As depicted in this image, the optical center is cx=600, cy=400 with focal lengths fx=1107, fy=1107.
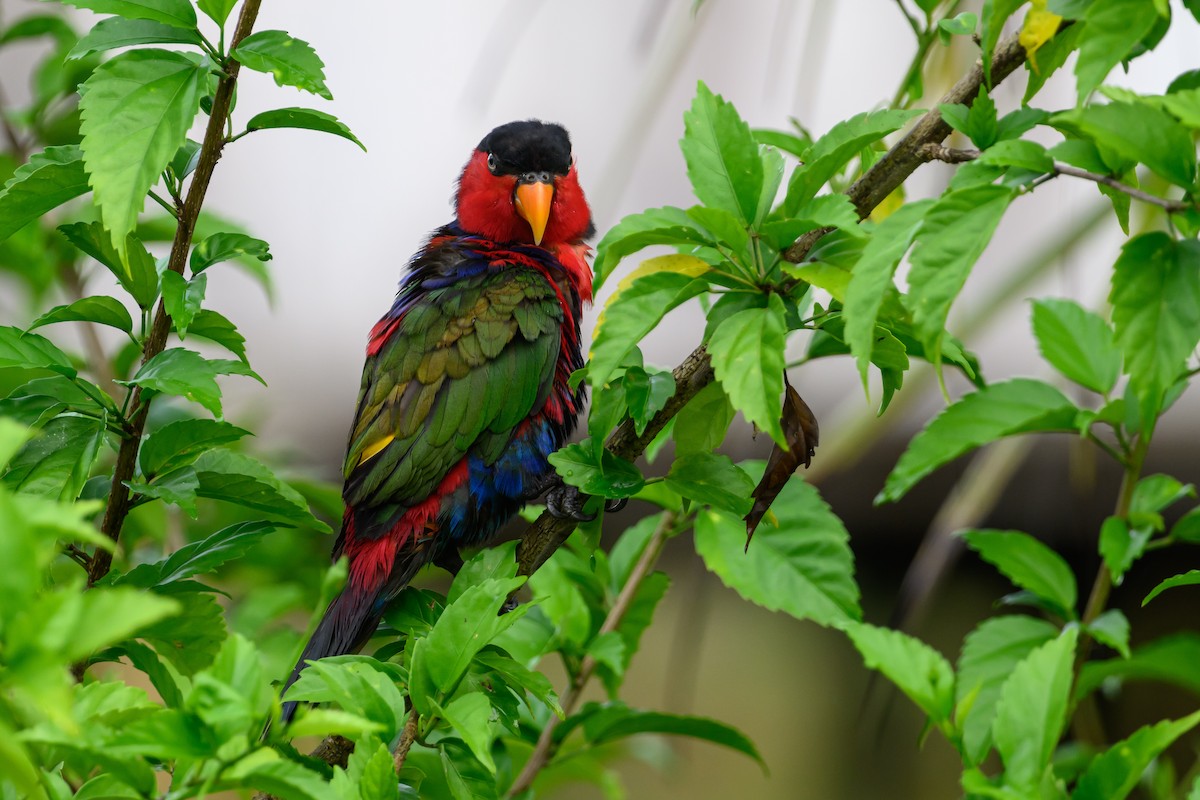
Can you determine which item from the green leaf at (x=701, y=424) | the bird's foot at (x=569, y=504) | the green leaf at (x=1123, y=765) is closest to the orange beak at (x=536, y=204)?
the bird's foot at (x=569, y=504)

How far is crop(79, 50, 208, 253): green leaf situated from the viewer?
0.91m

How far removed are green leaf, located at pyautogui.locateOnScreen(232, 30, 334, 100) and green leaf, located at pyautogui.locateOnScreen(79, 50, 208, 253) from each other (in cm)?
5

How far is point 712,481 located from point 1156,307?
0.45 metres

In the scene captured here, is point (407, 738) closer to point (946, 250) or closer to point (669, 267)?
point (669, 267)

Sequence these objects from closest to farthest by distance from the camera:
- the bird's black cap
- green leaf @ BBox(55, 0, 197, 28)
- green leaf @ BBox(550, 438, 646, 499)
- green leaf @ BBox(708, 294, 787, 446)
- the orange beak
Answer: green leaf @ BBox(708, 294, 787, 446) < green leaf @ BBox(55, 0, 197, 28) < green leaf @ BBox(550, 438, 646, 499) < the orange beak < the bird's black cap

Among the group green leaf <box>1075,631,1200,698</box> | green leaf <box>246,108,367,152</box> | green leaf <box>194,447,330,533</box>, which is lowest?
green leaf <box>1075,631,1200,698</box>

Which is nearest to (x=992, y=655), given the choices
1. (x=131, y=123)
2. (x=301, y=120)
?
(x=301, y=120)

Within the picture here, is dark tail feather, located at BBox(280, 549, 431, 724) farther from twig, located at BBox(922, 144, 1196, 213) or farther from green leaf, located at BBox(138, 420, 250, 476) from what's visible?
twig, located at BBox(922, 144, 1196, 213)

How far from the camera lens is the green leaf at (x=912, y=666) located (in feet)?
2.85

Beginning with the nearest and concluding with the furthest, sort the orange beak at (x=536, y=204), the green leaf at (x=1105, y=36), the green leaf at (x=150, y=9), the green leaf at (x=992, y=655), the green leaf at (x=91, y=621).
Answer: the green leaf at (x=91, y=621) < the green leaf at (x=1105, y=36) < the green leaf at (x=150, y=9) < the green leaf at (x=992, y=655) < the orange beak at (x=536, y=204)

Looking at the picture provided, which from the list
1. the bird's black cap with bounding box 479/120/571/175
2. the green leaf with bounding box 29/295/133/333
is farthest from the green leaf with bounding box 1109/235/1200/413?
the bird's black cap with bounding box 479/120/571/175

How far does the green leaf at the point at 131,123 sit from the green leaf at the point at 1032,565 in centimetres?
97

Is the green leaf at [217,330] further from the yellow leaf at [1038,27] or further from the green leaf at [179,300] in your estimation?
the yellow leaf at [1038,27]

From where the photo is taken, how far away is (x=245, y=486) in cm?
112
